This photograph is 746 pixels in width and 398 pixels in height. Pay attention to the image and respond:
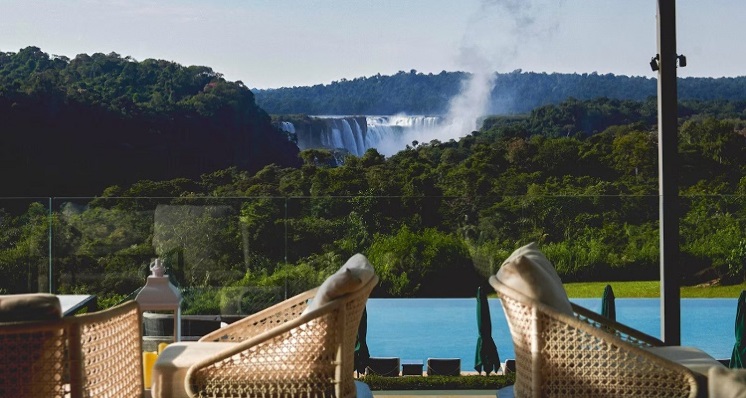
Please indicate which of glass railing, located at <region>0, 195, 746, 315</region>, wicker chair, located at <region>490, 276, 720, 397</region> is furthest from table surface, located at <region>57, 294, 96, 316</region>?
wicker chair, located at <region>490, 276, 720, 397</region>

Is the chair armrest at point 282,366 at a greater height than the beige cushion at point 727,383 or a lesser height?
lesser

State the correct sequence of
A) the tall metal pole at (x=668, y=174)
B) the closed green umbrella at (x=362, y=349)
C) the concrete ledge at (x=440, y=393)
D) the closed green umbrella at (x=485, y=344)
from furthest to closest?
the closed green umbrella at (x=485, y=344)
the closed green umbrella at (x=362, y=349)
the concrete ledge at (x=440, y=393)
the tall metal pole at (x=668, y=174)

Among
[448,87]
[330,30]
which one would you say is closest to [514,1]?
[448,87]

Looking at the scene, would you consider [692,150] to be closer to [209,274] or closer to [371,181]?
[371,181]

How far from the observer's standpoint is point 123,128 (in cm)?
1664

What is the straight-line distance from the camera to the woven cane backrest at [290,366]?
3.80 metres

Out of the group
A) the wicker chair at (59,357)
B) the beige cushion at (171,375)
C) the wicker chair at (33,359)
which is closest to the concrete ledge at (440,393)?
the beige cushion at (171,375)

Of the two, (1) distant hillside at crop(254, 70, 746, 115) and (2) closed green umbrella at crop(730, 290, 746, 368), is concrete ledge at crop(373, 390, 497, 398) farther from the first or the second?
(1) distant hillside at crop(254, 70, 746, 115)

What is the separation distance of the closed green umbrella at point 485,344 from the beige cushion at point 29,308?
329 centimetres

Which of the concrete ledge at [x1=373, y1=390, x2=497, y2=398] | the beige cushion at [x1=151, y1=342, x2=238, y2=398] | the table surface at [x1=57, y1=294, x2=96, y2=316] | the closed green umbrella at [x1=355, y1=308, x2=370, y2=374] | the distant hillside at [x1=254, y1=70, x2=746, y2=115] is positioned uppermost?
the distant hillside at [x1=254, y1=70, x2=746, y2=115]

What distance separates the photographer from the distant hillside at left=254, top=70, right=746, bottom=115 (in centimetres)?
1562

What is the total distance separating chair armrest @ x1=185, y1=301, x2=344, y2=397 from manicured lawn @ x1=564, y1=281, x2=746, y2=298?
2.68 m

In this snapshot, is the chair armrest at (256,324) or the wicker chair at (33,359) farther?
the chair armrest at (256,324)

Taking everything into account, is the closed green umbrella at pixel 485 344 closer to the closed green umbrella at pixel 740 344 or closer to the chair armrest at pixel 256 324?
the closed green umbrella at pixel 740 344
